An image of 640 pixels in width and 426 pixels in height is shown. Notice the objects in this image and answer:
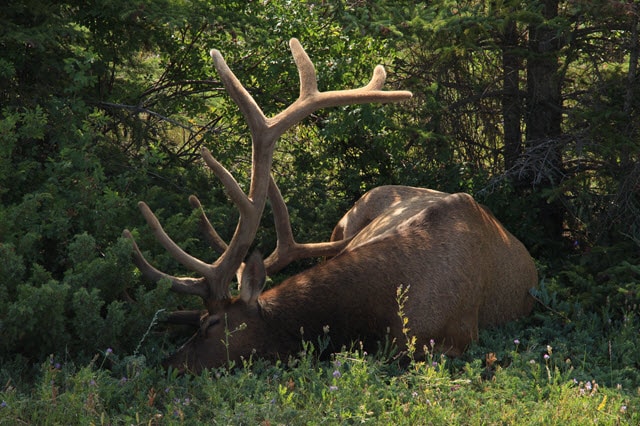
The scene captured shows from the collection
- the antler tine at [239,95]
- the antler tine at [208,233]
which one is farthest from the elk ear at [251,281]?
the antler tine at [239,95]

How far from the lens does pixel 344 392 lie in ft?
16.2

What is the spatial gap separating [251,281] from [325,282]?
54cm

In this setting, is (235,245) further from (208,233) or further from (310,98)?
(310,98)

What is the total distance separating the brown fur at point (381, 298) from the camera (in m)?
5.88

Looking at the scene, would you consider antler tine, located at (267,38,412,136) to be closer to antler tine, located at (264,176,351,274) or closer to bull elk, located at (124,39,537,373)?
bull elk, located at (124,39,537,373)

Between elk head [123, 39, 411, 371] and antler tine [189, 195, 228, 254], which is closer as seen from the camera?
elk head [123, 39, 411, 371]

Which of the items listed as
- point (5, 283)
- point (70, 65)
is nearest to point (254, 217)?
point (5, 283)

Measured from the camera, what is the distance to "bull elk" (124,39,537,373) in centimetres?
589

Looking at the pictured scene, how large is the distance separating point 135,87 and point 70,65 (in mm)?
1932

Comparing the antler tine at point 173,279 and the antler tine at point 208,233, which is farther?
the antler tine at point 208,233

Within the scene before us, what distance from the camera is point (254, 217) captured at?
6039mm

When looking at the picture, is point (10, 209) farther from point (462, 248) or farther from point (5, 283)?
point (462, 248)

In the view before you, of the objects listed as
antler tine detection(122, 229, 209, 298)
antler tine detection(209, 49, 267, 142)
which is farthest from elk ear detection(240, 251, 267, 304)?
antler tine detection(209, 49, 267, 142)

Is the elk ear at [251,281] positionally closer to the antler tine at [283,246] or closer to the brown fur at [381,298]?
the brown fur at [381,298]
